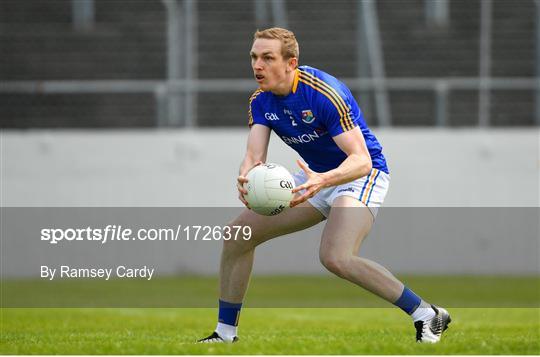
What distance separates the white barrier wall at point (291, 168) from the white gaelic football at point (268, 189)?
8982 mm

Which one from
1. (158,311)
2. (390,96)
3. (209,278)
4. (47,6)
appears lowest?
(209,278)

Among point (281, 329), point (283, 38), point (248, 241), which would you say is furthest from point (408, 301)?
point (281, 329)

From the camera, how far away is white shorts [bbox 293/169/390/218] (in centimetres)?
767

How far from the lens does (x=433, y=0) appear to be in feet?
64.2

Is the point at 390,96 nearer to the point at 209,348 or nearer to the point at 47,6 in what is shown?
the point at 47,6

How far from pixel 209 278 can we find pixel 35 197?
112 inches

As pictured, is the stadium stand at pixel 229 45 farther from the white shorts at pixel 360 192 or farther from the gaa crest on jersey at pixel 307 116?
the gaa crest on jersey at pixel 307 116

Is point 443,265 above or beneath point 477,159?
beneath

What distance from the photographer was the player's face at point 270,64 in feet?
24.3

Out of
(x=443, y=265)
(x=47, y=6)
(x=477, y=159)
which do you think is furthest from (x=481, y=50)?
(x=47, y=6)

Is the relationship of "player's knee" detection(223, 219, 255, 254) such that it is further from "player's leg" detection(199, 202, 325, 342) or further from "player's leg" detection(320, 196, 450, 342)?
"player's leg" detection(320, 196, 450, 342)

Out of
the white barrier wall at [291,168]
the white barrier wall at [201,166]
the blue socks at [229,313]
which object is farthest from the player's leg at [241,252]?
the white barrier wall at [201,166]

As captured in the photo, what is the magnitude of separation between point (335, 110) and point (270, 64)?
1.74 ft

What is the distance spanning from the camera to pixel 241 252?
25.6ft
